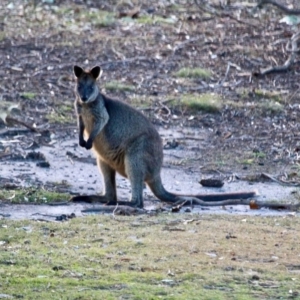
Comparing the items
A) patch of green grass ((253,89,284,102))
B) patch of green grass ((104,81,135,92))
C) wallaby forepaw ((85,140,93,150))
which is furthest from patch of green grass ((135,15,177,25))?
wallaby forepaw ((85,140,93,150))

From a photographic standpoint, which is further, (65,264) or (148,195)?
(148,195)

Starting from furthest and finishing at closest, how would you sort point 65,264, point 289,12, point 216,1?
point 216,1
point 289,12
point 65,264

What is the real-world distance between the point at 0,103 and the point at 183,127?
1.93m

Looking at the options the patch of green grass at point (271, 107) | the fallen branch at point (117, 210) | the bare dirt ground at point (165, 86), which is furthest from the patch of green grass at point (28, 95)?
the fallen branch at point (117, 210)

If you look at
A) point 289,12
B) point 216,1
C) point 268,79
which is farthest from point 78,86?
point 216,1

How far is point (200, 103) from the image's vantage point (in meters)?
12.3

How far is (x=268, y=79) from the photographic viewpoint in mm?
13672

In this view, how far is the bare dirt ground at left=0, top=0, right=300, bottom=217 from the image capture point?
993cm

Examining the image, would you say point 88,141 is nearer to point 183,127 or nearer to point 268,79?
point 183,127

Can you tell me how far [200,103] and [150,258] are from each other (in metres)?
5.85

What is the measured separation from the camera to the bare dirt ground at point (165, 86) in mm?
9930

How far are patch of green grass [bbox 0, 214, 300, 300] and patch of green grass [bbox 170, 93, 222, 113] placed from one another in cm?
423

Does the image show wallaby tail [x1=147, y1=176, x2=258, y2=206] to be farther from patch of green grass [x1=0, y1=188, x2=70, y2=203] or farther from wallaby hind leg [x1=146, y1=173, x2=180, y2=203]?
patch of green grass [x1=0, y1=188, x2=70, y2=203]

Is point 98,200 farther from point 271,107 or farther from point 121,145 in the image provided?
point 271,107
